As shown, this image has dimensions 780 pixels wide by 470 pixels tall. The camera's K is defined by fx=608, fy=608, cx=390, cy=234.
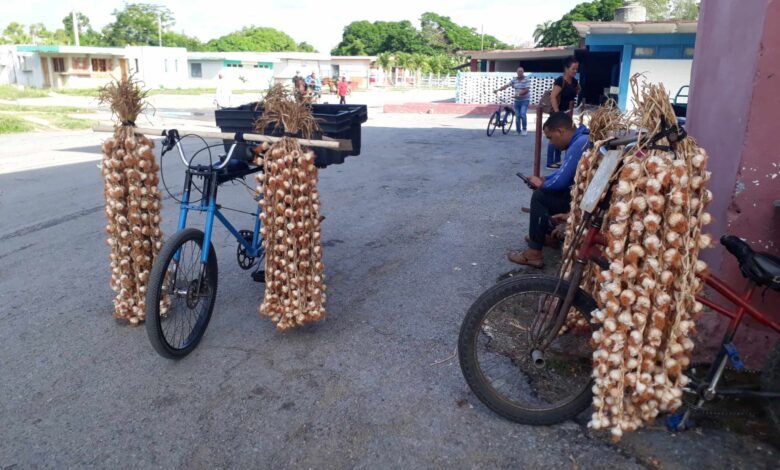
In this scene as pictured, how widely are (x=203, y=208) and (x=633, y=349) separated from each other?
2.73m

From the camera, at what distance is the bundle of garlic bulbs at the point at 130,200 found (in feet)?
13.1

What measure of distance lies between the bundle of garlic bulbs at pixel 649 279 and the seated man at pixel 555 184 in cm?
201

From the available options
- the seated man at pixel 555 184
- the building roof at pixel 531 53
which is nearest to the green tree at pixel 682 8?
the building roof at pixel 531 53

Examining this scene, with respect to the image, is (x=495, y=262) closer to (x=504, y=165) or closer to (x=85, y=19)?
(x=504, y=165)

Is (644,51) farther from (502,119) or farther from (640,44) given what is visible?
(502,119)

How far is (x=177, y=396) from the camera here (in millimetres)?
3424

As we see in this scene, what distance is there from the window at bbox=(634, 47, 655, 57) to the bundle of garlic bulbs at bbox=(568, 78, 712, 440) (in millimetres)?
17839

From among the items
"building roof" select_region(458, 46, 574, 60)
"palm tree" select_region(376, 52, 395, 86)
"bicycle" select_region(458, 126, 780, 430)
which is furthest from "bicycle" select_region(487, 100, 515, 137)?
"palm tree" select_region(376, 52, 395, 86)

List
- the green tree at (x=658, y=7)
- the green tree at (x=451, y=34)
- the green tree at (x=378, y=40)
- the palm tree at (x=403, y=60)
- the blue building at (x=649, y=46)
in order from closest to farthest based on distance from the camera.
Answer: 1. the blue building at (x=649, y=46)
2. the green tree at (x=658, y=7)
3. the palm tree at (x=403, y=60)
4. the green tree at (x=378, y=40)
5. the green tree at (x=451, y=34)

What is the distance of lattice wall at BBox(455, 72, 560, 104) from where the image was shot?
29.2 metres

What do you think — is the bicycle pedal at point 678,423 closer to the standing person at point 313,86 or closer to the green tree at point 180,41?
the standing person at point 313,86

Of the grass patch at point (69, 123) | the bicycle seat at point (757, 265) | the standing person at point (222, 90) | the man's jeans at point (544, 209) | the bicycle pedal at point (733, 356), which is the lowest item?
the grass patch at point (69, 123)

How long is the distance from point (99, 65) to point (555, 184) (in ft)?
180

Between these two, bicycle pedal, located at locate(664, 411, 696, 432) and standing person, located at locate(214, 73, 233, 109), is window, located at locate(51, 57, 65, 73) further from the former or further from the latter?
bicycle pedal, located at locate(664, 411, 696, 432)
